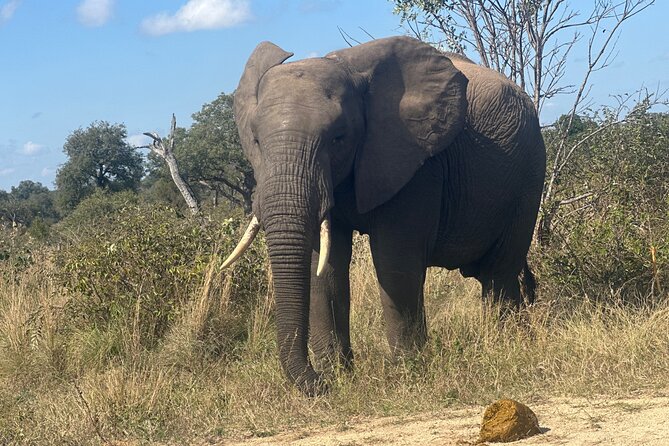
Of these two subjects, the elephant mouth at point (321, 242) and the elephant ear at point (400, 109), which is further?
the elephant ear at point (400, 109)

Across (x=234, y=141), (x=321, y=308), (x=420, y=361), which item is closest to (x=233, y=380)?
(x=321, y=308)

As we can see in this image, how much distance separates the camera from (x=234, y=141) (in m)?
34.9

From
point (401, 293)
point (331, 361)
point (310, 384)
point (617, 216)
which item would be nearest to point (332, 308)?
point (331, 361)

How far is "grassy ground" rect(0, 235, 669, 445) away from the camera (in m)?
5.68

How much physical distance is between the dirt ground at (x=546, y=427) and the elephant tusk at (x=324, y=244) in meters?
0.97

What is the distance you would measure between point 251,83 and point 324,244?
162 cm

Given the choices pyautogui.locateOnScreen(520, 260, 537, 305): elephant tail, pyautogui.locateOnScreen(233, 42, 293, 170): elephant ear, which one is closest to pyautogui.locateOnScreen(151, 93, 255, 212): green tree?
pyautogui.locateOnScreen(520, 260, 537, 305): elephant tail

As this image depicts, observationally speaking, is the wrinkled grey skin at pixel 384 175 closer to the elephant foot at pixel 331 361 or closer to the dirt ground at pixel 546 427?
the elephant foot at pixel 331 361

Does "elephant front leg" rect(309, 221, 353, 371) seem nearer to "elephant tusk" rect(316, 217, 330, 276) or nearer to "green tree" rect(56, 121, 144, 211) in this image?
"elephant tusk" rect(316, 217, 330, 276)

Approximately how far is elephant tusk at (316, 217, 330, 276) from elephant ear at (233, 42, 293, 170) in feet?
2.77

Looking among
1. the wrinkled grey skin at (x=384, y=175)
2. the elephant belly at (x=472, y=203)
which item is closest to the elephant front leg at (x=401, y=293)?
the wrinkled grey skin at (x=384, y=175)

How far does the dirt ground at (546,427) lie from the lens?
→ 15.0 feet

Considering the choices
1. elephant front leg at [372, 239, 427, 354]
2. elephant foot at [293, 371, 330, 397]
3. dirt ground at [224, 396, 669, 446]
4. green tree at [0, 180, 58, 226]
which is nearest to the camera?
dirt ground at [224, 396, 669, 446]

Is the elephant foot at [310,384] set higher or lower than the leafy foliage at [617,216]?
lower
